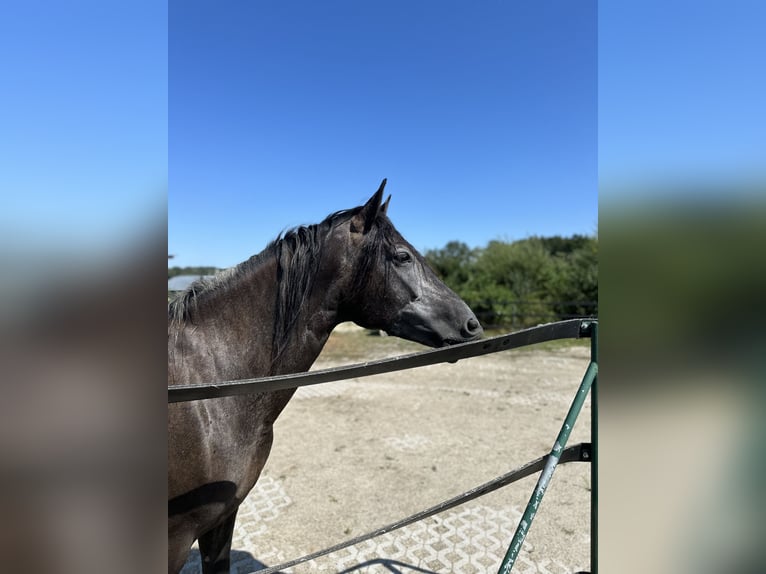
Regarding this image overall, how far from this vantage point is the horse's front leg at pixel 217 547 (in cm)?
170

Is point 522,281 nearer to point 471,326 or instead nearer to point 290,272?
point 471,326

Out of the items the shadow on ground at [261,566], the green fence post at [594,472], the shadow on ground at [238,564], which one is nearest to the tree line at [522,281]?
the shadow on ground at [261,566]

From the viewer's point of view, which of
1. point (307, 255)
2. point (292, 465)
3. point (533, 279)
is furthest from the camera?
point (533, 279)

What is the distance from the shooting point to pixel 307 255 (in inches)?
63.8

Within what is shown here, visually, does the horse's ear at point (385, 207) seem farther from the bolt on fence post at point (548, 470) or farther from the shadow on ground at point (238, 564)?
the shadow on ground at point (238, 564)

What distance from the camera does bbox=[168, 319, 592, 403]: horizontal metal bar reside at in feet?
2.83

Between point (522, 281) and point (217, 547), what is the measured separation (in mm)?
15246

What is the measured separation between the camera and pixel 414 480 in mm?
3557

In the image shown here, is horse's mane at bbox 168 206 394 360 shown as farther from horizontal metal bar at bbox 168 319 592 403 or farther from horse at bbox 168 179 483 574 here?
horizontal metal bar at bbox 168 319 592 403

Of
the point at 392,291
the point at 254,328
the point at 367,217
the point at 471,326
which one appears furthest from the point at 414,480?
the point at 367,217

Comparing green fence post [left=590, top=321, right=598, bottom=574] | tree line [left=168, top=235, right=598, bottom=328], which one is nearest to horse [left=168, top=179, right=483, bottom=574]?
green fence post [left=590, top=321, right=598, bottom=574]
